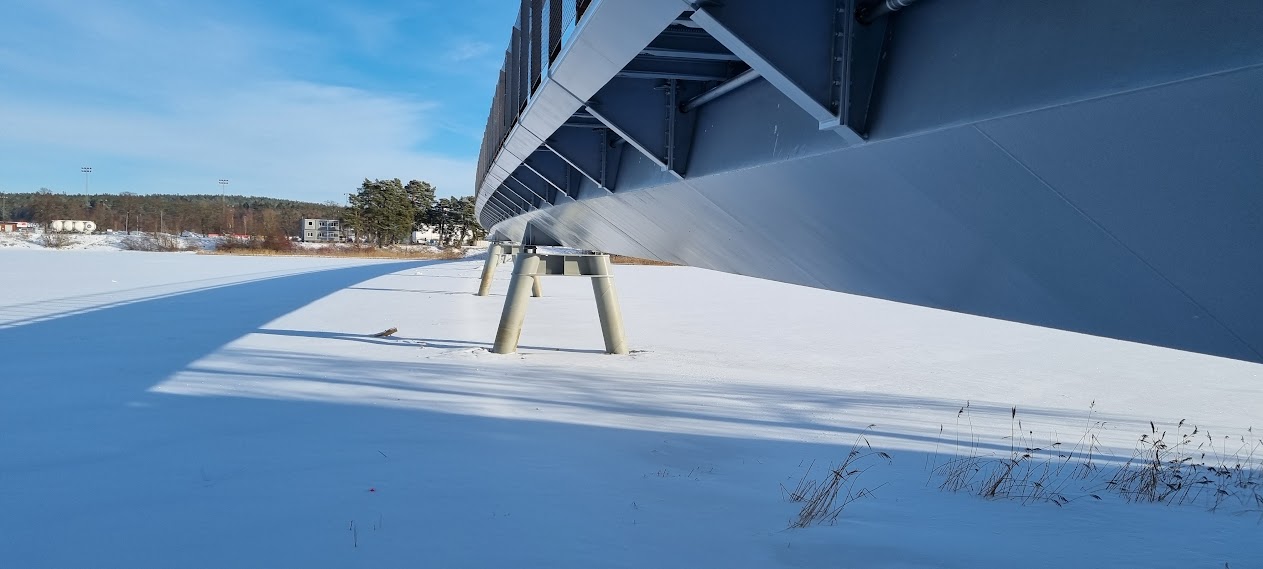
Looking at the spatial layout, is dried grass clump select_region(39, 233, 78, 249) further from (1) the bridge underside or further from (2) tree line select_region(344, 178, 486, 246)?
(1) the bridge underside

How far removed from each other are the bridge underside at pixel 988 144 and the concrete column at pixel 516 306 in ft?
24.8

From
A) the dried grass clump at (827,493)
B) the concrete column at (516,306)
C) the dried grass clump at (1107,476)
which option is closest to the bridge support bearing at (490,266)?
the concrete column at (516,306)

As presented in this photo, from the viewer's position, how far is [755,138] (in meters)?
5.83

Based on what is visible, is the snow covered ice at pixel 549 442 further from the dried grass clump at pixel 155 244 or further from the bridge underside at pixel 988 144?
the dried grass clump at pixel 155 244

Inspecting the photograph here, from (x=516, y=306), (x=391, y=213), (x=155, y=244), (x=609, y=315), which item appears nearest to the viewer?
(x=516, y=306)

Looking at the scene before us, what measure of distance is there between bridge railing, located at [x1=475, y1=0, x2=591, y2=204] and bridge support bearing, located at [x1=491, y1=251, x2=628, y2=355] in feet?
10.4

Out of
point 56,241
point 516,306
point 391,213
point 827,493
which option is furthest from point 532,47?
point 391,213

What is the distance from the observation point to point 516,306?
14.4 m

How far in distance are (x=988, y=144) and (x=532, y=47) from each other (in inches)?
215

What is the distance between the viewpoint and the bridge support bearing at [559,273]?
14219 millimetres

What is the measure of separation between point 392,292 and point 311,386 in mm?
18219

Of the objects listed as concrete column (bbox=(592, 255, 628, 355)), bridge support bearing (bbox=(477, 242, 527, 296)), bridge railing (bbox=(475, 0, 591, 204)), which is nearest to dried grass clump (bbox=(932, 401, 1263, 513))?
bridge railing (bbox=(475, 0, 591, 204))

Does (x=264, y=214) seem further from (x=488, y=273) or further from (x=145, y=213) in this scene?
(x=488, y=273)

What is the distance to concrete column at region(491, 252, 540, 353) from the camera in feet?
46.5
